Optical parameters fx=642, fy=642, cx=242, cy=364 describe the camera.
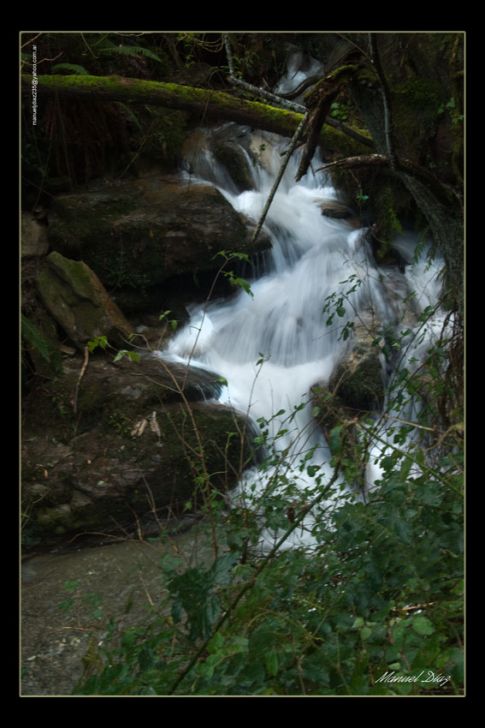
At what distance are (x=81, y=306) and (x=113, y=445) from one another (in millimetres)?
842

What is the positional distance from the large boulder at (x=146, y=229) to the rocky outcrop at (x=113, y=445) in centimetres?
56

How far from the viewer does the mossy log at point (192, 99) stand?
2828 mm

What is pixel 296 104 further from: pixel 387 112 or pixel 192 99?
pixel 192 99

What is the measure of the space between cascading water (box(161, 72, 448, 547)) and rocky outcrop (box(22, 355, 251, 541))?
22 cm

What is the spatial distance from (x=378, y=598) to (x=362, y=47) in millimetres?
1779

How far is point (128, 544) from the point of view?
10.6ft

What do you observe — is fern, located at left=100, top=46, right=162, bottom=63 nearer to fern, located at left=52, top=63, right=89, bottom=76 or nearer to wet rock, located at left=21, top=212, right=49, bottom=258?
fern, located at left=52, top=63, right=89, bottom=76

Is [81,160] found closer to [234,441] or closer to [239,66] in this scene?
[239,66]

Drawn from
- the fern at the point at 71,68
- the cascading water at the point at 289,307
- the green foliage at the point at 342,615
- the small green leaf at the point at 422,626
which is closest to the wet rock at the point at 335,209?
the cascading water at the point at 289,307

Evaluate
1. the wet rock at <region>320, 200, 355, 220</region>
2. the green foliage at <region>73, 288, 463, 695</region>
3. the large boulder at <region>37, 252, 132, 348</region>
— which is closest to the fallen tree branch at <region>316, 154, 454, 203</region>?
the green foliage at <region>73, 288, 463, 695</region>

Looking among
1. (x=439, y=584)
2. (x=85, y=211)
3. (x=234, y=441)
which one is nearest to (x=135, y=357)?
(x=234, y=441)

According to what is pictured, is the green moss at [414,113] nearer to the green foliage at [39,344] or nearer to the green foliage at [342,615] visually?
the green foliage at [342,615]

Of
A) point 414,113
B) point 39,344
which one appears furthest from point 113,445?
point 414,113

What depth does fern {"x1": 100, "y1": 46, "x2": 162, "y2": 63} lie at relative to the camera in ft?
8.23
